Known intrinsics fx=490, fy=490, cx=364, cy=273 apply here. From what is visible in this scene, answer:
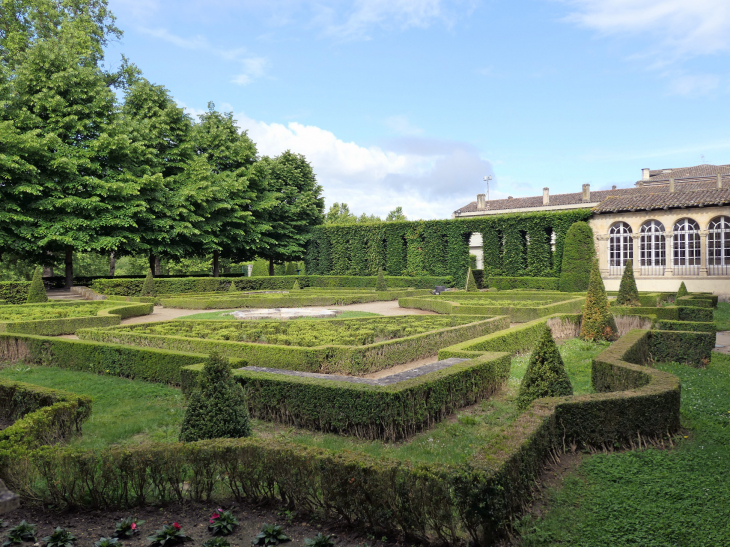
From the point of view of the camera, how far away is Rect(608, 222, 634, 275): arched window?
29938mm

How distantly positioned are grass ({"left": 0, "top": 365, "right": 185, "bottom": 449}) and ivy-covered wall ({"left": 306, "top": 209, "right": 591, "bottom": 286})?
27.3 m

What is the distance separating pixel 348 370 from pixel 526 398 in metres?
3.93

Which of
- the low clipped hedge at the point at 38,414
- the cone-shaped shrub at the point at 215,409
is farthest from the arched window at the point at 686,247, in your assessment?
the low clipped hedge at the point at 38,414

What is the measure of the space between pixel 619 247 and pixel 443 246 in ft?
37.3

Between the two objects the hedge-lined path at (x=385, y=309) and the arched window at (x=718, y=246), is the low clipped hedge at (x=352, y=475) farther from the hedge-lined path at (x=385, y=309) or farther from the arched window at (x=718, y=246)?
the arched window at (x=718, y=246)

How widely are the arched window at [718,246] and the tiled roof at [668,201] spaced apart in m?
1.18

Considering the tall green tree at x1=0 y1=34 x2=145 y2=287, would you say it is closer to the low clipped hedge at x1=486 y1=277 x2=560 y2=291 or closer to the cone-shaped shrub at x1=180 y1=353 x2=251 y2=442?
the low clipped hedge at x1=486 y1=277 x2=560 y2=291

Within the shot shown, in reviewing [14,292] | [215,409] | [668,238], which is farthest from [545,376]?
[668,238]

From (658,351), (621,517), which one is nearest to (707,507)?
(621,517)

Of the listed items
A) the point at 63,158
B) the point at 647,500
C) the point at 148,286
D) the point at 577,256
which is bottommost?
the point at 647,500

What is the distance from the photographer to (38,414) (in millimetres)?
5809

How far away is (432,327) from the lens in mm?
14133

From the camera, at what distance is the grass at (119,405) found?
6.48 meters

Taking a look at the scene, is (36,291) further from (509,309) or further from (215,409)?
(215,409)
